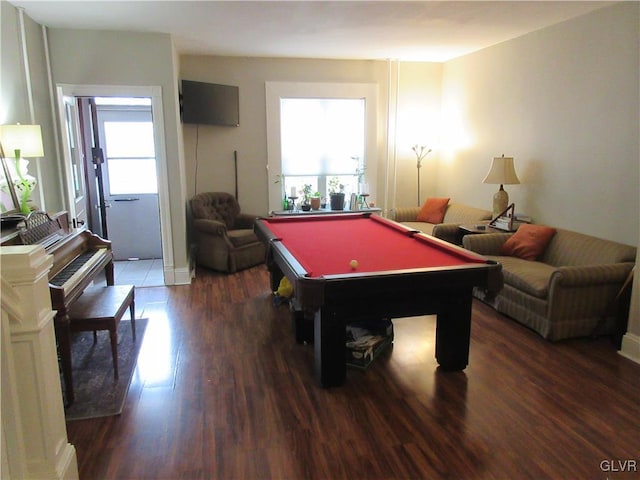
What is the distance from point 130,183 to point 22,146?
3128 millimetres

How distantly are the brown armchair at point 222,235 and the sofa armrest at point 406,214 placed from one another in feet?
6.35

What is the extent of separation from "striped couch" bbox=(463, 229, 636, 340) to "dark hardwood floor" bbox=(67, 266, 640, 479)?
136 mm

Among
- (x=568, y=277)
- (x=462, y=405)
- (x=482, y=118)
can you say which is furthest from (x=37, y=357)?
(x=482, y=118)

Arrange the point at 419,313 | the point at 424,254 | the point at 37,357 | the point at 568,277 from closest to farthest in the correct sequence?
1. the point at 37,357
2. the point at 419,313
3. the point at 424,254
4. the point at 568,277

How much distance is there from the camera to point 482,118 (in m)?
5.84

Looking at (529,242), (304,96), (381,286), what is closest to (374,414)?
(381,286)

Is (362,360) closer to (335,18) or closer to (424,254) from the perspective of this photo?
(424,254)

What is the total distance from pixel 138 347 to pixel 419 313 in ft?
7.15

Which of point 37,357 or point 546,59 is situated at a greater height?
point 546,59

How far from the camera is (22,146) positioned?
11.0 feet

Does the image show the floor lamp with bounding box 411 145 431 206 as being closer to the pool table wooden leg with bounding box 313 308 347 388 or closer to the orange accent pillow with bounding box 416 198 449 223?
the orange accent pillow with bounding box 416 198 449 223

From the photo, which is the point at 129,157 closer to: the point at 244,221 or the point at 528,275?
the point at 244,221

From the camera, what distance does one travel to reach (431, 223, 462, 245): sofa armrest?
545 centimetres

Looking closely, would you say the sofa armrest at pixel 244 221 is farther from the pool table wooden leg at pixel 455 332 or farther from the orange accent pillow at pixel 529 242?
the pool table wooden leg at pixel 455 332
